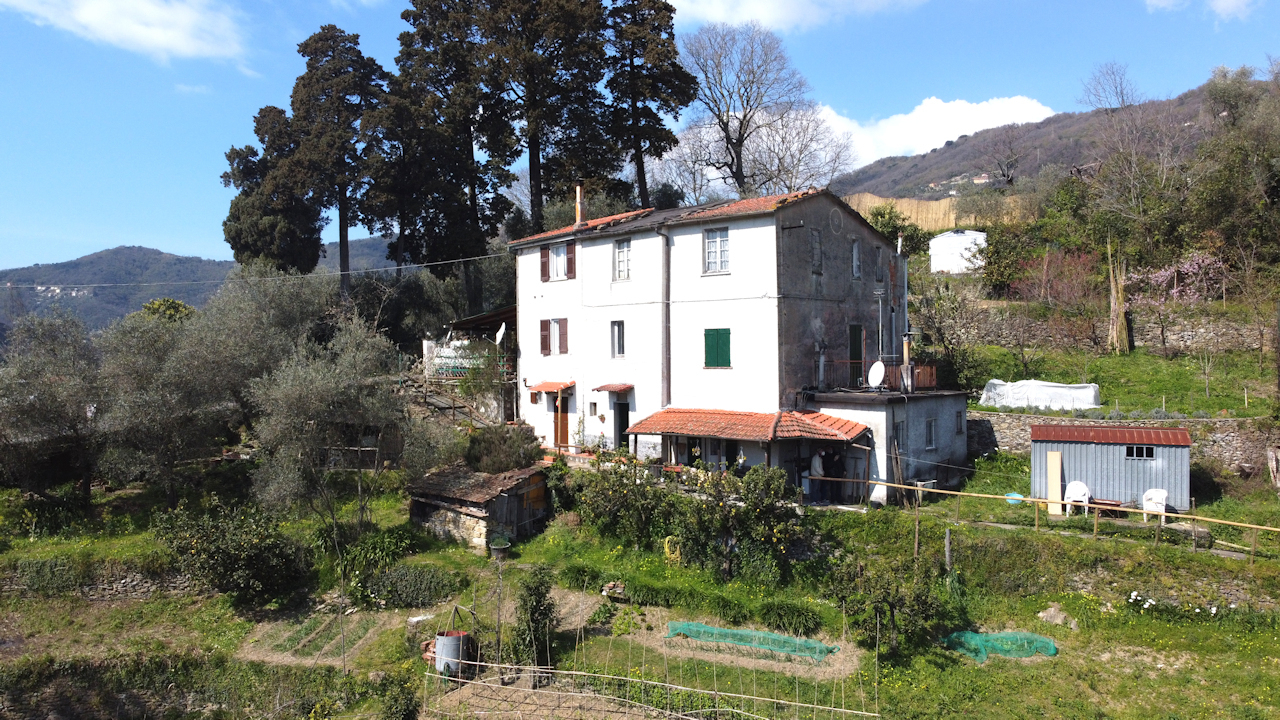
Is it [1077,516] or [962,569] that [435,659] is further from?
[1077,516]

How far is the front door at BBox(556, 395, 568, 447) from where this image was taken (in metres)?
29.2

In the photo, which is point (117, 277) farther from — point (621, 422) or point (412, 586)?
point (412, 586)

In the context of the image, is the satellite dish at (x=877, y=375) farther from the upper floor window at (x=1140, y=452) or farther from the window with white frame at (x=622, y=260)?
the window with white frame at (x=622, y=260)

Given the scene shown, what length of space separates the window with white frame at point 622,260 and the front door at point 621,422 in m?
4.37

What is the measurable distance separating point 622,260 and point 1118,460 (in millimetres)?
16447

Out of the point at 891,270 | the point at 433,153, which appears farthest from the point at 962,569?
the point at 433,153

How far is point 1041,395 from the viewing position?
1072 inches

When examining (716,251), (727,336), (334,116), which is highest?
(334,116)

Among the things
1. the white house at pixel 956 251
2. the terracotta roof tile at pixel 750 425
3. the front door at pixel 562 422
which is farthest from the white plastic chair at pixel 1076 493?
the white house at pixel 956 251

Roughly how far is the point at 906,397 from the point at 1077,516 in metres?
5.47

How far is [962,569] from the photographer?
18.4 metres

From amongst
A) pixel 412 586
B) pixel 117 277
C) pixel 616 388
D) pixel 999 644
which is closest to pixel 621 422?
pixel 616 388

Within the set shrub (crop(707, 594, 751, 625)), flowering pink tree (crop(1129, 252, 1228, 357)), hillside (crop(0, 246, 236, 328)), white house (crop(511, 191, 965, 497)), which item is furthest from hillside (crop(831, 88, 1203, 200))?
hillside (crop(0, 246, 236, 328))

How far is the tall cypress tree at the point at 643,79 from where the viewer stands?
3938 centimetres
